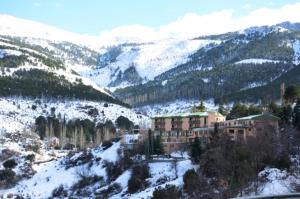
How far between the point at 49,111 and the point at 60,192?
97.8 m

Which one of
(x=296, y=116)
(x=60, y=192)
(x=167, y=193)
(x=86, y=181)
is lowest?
(x=60, y=192)

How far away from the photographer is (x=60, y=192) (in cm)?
7869

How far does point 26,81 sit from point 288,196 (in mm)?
184537

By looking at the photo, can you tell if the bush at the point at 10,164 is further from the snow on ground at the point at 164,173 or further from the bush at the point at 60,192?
the snow on ground at the point at 164,173

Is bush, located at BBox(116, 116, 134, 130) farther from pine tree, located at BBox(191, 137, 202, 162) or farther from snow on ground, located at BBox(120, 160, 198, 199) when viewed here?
pine tree, located at BBox(191, 137, 202, 162)

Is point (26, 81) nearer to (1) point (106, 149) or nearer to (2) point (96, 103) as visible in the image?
(2) point (96, 103)

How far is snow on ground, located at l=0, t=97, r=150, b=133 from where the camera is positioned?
155613mm

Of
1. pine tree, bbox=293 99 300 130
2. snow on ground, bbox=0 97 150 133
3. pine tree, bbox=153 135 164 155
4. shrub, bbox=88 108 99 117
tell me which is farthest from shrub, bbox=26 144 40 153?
pine tree, bbox=293 99 300 130

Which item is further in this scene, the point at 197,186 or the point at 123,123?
the point at 123,123

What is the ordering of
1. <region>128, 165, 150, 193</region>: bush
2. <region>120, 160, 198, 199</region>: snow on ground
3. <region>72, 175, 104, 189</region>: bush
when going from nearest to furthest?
<region>120, 160, 198, 199</region>: snow on ground → <region>128, 165, 150, 193</region>: bush → <region>72, 175, 104, 189</region>: bush

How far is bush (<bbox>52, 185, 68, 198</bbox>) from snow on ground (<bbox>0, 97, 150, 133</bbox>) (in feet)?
223

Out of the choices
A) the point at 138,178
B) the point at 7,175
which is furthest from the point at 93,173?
the point at 7,175

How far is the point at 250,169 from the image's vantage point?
162 feet

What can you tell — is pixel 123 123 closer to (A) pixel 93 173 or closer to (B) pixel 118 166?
(A) pixel 93 173
